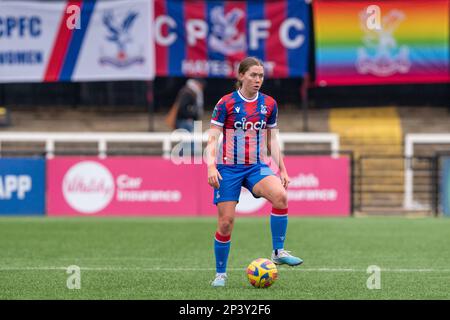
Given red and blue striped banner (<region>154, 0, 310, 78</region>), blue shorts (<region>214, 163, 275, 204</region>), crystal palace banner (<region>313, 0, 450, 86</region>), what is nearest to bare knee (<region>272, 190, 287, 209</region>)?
blue shorts (<region>214, 163, 275, 204</region>)

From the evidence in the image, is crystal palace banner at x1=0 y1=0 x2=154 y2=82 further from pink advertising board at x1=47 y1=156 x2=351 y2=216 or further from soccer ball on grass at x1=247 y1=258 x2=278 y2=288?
soccer ball on grass at x1=247 y1=258 x2=278 y2=288

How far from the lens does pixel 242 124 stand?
32.7ft

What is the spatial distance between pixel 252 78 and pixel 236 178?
3.28ft

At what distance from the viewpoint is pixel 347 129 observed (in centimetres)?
2858

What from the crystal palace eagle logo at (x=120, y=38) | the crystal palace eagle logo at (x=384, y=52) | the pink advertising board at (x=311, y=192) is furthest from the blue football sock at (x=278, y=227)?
the crystal palace eagle logo at (x=384, y=52)

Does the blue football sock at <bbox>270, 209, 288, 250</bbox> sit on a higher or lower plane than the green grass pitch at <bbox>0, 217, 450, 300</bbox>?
higher

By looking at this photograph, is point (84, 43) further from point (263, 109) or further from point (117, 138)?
point (263, 109)

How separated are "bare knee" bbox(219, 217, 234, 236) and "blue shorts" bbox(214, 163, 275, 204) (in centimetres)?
19

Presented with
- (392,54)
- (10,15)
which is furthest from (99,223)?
(392,54)

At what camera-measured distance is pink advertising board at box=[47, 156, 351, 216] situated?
21359 millimetres

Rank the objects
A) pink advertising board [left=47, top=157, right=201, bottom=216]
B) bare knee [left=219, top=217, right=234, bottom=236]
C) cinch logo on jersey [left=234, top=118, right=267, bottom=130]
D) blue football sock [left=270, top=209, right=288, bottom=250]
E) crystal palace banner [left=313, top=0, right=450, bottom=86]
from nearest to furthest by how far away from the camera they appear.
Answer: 1. bare knee [left=219, top=217, right=234, bottom=236]
2. cinch logo on jersey [left=234, top=118, right=267, bottom=130]
3. blue football sock [left=270, top=209, right=288, bottom=250]
4. pink advertising board [left=47, top=157, right=201, bottom=216]
5. crystal palace banner [left=313, top=0, right=450, bottom=86]

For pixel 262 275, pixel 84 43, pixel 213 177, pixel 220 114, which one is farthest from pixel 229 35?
pixel 262 275
